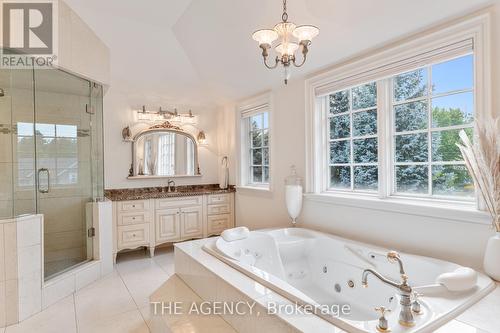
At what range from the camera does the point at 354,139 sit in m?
2.75

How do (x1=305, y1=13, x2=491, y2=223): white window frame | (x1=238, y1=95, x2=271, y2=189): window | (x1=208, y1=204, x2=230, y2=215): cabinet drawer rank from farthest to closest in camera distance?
(x1=208, y1=204, x2=230, y2=215): cabinet drawer → (x1=238, y1=95, x2=271, y2=189): window → (x1=305, y1=13, x2=491, y2=223): white window frame

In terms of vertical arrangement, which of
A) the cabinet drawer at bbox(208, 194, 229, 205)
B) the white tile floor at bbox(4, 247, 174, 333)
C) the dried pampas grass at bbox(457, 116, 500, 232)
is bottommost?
the white tile floor at bbox(4, 247, 174, 333)

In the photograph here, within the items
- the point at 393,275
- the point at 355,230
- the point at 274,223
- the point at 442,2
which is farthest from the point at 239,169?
the point at 442,2

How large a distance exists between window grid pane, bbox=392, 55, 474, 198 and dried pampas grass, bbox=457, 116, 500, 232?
0.34 m

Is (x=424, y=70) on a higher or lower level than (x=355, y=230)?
higher

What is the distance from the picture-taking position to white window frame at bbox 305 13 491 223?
1799mm

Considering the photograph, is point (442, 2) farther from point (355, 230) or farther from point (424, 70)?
point (355, 230)

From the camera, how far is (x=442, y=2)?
1854 mm

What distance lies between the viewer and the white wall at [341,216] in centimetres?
185

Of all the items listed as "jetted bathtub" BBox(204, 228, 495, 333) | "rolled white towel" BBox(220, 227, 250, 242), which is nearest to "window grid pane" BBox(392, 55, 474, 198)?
"jetted bathtub" BBox(204, 228, 495, 333)

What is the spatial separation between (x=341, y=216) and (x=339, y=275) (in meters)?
0.61

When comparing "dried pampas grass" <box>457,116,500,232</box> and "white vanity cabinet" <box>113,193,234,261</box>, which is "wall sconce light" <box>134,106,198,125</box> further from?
"dried pampas grass" <box>457,116,500,232</box>

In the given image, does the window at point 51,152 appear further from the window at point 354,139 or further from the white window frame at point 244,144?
the window at point 354,139

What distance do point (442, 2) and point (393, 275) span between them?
1890mm
